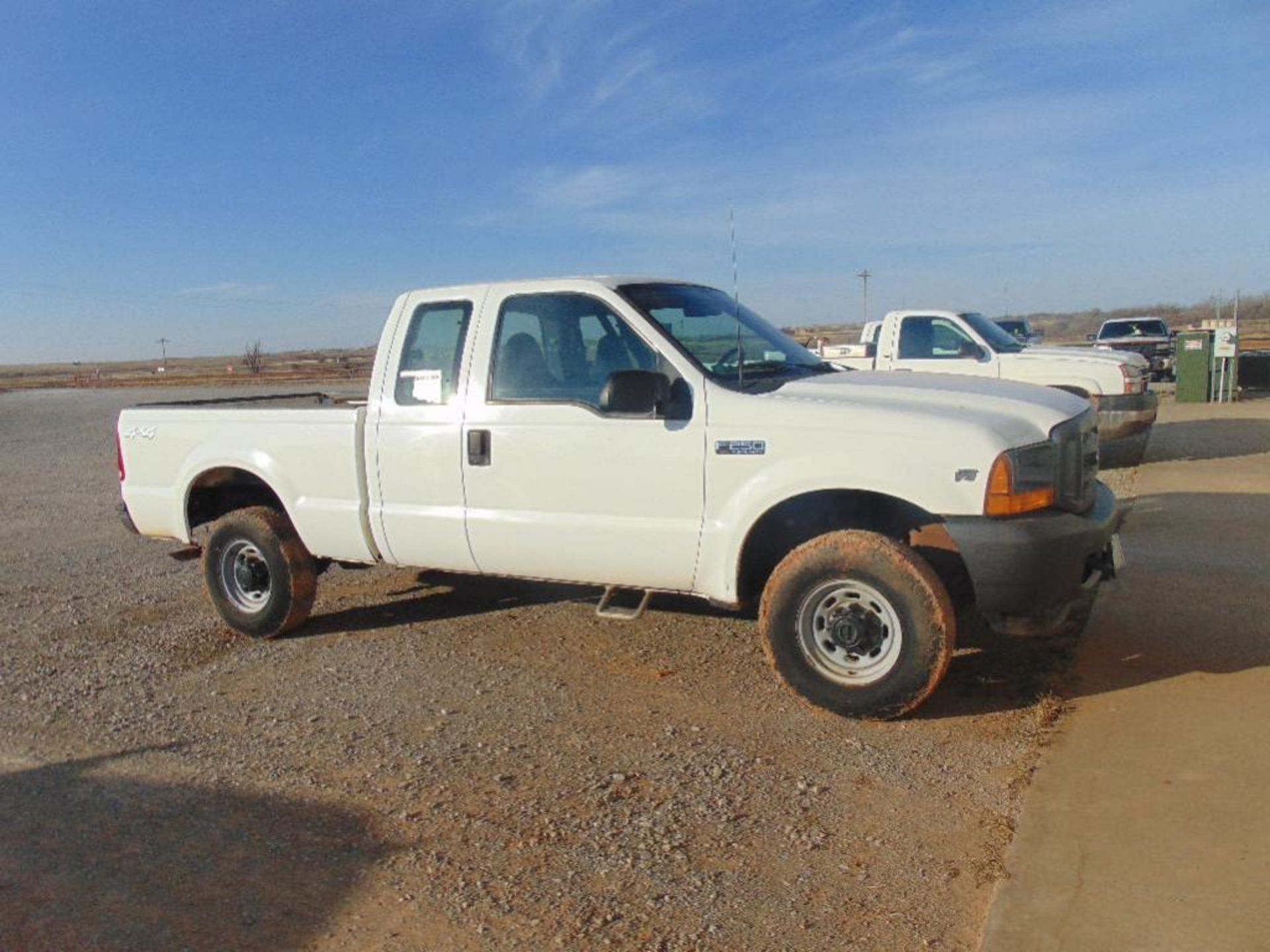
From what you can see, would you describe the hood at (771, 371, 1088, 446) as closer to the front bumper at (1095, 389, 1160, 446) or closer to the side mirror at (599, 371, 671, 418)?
the side mirror at (599, 371, 671, 418)

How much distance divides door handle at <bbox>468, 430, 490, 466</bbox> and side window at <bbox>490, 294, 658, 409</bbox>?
21 centimetres

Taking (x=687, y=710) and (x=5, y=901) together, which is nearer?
(x=5, y=901)

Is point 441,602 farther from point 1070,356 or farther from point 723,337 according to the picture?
point 1070,356

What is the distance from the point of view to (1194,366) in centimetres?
2112

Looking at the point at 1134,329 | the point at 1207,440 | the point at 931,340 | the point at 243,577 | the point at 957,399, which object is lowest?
the point at 1207,440

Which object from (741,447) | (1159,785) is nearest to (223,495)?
(741,447)

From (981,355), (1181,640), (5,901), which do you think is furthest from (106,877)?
(981,355)

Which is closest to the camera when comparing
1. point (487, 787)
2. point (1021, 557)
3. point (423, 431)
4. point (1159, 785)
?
point (1159, 785)

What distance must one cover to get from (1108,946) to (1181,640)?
3.04 metres

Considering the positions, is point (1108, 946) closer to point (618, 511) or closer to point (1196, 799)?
point (1196, 799)

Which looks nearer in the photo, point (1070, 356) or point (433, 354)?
point (433, 354)

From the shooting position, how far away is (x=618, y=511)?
5.16 metres

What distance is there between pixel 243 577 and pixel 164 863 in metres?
2.98

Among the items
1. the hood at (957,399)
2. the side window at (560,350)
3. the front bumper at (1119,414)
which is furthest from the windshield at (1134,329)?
the side window at (560,350)
